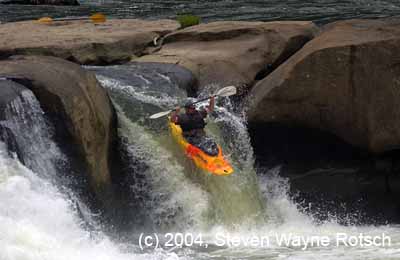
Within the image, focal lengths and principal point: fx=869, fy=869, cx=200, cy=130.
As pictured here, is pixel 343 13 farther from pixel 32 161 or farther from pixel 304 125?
pixel 32 161

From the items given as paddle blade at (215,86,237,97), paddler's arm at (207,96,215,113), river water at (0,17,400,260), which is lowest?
river water at (0,17,400,260)

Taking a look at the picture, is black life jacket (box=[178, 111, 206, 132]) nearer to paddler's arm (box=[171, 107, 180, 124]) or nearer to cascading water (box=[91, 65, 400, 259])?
paddler's arm (box=[171, 107, 180, 124])

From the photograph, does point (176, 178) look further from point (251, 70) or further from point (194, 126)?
point (251, 70)

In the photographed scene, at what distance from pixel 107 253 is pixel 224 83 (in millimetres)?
3946

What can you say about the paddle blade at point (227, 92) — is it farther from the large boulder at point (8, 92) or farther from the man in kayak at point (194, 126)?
the large boulder at point (8, 92)

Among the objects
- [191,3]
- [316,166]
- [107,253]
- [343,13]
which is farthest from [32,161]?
[191,3]

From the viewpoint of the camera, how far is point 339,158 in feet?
34.9

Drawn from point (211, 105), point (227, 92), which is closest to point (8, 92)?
point (211, 105)

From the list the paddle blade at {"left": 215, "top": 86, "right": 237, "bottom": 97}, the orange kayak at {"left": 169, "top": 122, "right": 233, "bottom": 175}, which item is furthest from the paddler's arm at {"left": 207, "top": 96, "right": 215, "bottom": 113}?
the orange kayak at {"left": 169, "top": 122, "right": 233, "bottom": 175}

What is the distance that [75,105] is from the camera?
340 inches

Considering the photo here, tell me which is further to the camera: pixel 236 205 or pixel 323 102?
pixel 323 102

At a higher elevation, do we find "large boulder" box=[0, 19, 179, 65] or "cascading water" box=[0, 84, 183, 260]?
"large boulder" box=[0, 19, 179, 65]

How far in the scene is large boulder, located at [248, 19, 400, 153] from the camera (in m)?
10.2

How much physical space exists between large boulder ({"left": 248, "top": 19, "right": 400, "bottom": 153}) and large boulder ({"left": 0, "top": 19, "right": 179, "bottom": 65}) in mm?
2301
